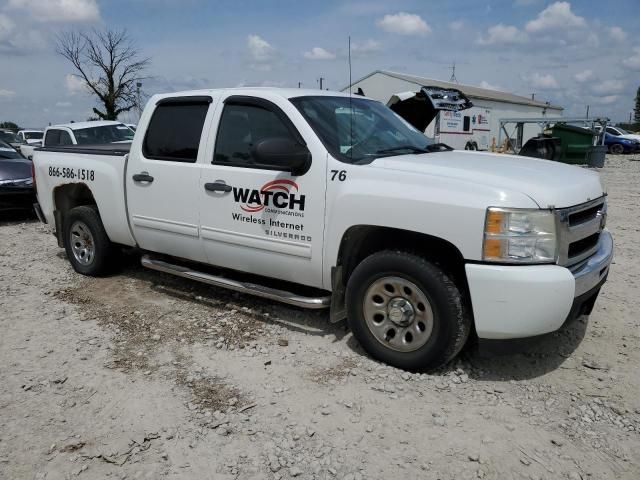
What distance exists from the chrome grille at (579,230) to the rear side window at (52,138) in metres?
11.0

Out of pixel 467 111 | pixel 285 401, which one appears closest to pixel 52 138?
pixel 285 401

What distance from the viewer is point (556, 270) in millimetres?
3100

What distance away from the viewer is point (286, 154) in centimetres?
367

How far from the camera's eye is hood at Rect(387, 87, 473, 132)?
8.86m

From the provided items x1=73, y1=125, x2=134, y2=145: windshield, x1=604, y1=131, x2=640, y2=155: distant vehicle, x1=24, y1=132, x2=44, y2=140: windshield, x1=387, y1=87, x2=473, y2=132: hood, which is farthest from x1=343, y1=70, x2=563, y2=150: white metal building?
x1=24, y1=132, x2=44, y2=140: windshield

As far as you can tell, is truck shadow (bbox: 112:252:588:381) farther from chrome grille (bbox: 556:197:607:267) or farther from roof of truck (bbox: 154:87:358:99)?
roof of truck (bbox: 154:87:358:99)

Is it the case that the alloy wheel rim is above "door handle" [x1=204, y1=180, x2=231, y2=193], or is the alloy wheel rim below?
below

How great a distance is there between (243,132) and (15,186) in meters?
7.31

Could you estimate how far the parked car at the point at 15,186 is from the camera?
380 inches

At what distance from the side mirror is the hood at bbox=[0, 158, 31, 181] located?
7.90 metres

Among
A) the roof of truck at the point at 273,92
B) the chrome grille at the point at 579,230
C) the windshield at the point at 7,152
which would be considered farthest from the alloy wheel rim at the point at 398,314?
the windshield at the point at 7,152

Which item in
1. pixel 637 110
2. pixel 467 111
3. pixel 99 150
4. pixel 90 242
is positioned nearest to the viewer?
pixel 99 150

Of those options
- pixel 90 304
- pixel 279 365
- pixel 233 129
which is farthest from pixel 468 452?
pixel 90 304

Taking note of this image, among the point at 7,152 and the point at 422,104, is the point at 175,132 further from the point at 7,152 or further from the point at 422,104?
the point at 7,152
